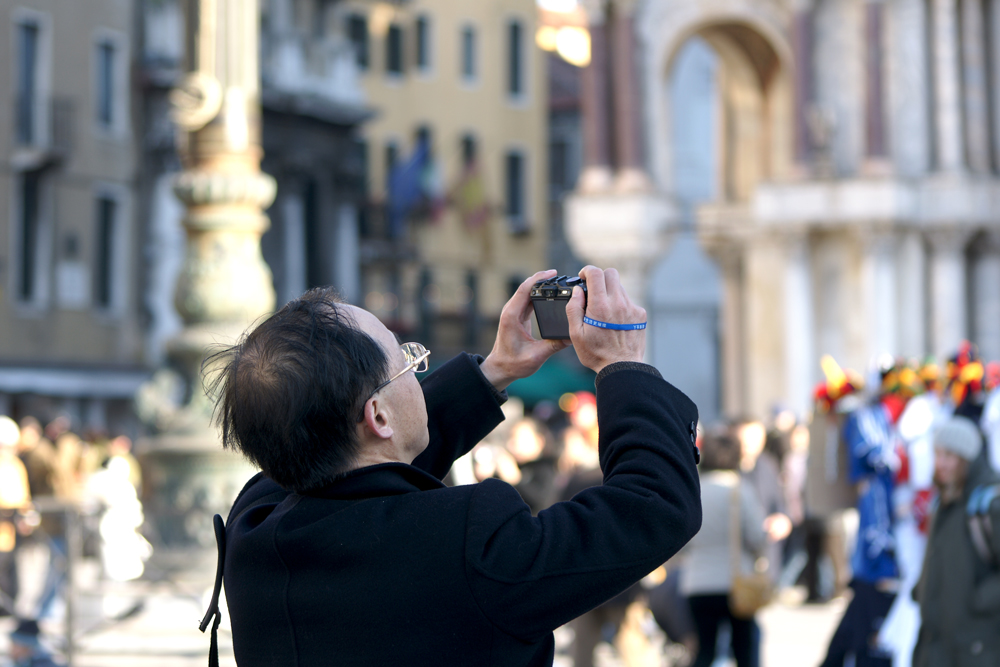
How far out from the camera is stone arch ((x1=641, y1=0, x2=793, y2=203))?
82.7 feet

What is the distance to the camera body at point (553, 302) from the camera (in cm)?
290

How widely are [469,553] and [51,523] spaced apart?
12123 millimetres

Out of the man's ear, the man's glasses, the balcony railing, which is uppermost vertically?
the balcony railing

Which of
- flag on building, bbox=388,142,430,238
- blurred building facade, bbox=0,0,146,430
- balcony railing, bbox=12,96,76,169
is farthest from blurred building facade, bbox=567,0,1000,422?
flag on building, bbox=388,142,430,238

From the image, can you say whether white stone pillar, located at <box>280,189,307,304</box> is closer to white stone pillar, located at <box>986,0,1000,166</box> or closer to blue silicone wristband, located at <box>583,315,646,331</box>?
white stone pillar, located at <box>986,0,1000,166</box>

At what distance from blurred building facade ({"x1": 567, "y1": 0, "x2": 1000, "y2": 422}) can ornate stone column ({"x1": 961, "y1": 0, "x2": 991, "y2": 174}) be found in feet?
0.11

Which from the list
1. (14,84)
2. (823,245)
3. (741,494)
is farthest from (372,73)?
(741,494)

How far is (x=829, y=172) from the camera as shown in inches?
940

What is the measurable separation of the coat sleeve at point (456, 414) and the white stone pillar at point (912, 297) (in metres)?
21.6

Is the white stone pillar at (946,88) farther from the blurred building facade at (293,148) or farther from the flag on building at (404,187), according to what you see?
the flag on building at (404,187)

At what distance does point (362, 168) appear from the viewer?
40688 millimetres

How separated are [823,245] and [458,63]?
75.9ft

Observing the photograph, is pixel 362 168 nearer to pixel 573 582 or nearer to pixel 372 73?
pixel 372 73

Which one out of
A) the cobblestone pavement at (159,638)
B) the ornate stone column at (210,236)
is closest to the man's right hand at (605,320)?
the ornate stone column at (210,236)
